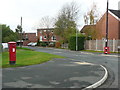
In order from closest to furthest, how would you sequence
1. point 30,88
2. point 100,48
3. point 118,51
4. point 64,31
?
point 30,88 → point 118,51 → point 100,48 → point 64,31

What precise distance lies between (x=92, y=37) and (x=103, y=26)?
5502mm

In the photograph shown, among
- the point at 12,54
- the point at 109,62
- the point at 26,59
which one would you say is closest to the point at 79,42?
the point at 109,62

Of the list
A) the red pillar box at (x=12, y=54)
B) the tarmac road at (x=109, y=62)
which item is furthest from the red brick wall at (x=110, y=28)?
the red pillar box at (x=12, y=54)

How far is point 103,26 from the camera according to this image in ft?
127

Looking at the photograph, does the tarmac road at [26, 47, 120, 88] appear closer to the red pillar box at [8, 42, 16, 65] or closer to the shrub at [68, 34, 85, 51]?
the red pillar box at [8, 42, 16, 65]

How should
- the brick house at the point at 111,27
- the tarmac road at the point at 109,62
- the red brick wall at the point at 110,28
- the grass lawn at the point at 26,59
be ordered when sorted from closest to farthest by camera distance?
the tarmac road at the point at 109,62 → the grass lawn at the point at 26,59 → the brick house at the point at 111,27 → the red brick wall at the point at 110,28

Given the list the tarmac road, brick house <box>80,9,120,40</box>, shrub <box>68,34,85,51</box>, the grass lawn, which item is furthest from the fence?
the grass lawn

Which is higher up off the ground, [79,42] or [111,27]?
[111,27]

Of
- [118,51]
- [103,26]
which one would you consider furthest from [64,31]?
[118,51]

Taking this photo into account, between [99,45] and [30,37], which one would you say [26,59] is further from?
[30,37]

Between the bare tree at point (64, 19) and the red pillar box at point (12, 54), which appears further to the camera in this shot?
the bare tree at point (64, 19)

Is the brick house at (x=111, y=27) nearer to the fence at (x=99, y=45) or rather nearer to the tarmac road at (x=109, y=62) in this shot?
the fence at (x=99, y=45)

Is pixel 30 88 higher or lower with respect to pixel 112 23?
lower

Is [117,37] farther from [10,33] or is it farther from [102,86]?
[102,86]
